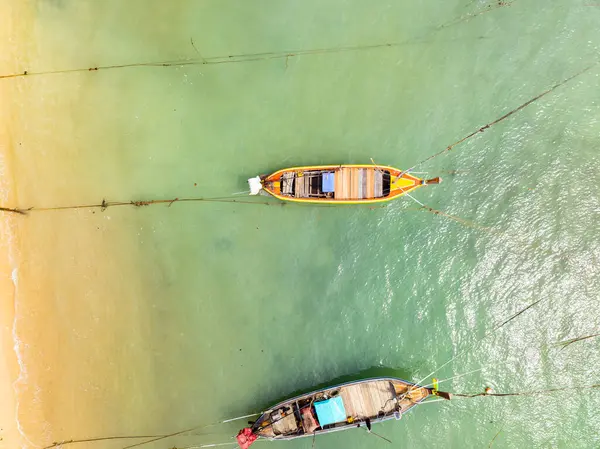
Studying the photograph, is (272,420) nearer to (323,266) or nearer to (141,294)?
(323,266)

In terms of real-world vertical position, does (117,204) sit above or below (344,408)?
above

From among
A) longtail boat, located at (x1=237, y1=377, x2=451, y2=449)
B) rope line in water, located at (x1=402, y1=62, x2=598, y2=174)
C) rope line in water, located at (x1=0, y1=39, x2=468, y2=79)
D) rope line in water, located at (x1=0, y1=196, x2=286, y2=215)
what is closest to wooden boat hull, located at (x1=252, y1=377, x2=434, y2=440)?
longtail boat, located at (x1=237, y1=377, x2=451, y2=449)

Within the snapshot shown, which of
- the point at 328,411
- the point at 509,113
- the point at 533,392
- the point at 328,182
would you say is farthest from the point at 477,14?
the point at 328,411

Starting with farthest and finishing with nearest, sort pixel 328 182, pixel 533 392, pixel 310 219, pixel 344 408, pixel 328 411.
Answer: pixel 310 219
pixel 533 392
pixel 328 182
pixel 344 408
pixel 328 411

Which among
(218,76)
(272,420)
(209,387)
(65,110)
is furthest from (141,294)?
(218,76)

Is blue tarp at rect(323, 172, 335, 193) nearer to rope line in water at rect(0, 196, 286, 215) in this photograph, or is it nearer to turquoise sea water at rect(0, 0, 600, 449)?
turquoise sea water at rect(0, 0, 600, 449)

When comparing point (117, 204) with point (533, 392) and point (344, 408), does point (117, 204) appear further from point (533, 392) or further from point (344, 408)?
point (533, 392)

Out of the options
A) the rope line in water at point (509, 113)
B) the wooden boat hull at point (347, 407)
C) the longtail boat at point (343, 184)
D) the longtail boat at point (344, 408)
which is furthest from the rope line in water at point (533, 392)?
the rope line in water at point (509, 113)
